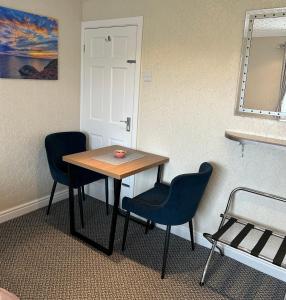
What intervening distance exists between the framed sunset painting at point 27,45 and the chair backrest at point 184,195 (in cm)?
179

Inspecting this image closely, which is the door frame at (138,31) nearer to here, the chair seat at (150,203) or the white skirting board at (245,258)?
the chair seat at (150,203)

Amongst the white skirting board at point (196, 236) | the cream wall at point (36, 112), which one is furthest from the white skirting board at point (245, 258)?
the cream wall at point (36, 112)

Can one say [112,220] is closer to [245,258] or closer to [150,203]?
[150,203]

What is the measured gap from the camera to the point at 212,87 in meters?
2.37

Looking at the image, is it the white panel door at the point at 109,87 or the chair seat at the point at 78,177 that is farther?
the white panel door at the point at 109,87

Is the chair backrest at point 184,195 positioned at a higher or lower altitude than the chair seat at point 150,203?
higher

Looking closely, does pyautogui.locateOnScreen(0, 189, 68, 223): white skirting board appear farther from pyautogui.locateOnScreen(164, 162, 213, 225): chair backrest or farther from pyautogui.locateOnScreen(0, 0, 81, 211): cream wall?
pyautogui.locateOnScreen(164, 162, 213, 225): chair backrest

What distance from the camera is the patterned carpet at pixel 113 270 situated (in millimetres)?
2045

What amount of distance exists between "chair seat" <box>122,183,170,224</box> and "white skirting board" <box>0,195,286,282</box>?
455 mm

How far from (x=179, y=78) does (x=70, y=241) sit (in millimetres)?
1734

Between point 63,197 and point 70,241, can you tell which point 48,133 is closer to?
point 63,197

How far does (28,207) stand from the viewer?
3031 mm

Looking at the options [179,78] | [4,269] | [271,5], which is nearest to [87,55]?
[179,78]

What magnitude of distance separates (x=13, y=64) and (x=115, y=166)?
1.34m
